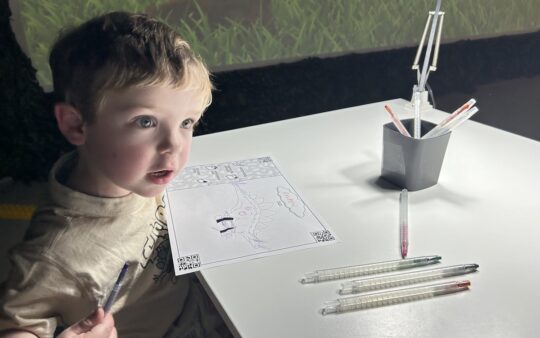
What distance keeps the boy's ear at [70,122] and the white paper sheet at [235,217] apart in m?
0.17

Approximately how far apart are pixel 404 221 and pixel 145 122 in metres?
0.38

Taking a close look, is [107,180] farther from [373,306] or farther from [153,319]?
[373,306]

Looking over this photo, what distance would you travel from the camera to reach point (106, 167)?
653 millimetres

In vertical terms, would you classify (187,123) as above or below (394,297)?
above

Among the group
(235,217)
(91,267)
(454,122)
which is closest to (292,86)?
(454,122)

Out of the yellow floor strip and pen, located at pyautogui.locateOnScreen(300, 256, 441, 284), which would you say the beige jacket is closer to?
pen, located at pyautogui.locateOnScreen(300, 256, 441, 284)

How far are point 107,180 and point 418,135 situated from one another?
510 millimetres

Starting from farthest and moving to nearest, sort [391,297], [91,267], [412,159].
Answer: [412,159] → [91,267] → [391,297]

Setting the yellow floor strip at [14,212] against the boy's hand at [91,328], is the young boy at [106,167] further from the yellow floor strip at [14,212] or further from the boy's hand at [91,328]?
the yellow floor strip at [14,212]

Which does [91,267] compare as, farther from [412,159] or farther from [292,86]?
[292,86]

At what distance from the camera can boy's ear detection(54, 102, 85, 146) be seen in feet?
2.13

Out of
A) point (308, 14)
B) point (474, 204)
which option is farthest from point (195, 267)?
point (308, 14)

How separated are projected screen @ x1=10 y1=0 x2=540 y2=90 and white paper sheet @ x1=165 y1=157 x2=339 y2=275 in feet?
2.98

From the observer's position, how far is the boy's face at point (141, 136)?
0.62 metres
